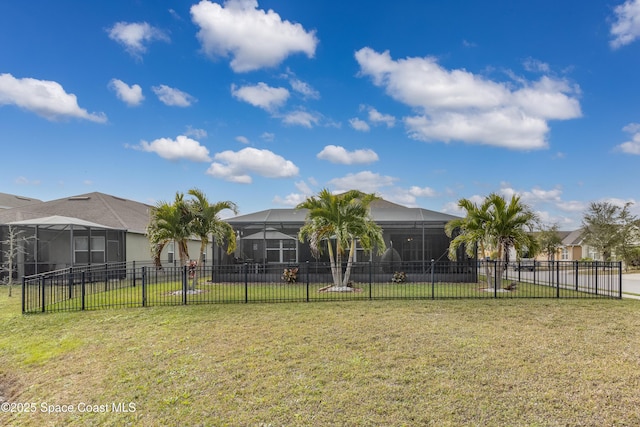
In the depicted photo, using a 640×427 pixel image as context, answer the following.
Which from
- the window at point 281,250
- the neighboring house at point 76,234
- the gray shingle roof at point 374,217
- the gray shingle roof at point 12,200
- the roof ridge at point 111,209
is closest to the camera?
the gray shingle roof at point 374,217

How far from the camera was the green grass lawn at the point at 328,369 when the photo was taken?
3.91 meters

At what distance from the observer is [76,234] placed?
62.6 ft

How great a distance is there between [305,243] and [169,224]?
6457 mm

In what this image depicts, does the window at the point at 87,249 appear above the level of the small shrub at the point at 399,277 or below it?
above

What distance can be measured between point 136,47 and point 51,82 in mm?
4047

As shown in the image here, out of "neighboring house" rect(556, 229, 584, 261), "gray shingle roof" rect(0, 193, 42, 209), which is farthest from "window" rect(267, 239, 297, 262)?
"neighboring house" rect(556, 229, 584, 261)

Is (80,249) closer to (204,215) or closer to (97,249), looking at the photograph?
(97,249)

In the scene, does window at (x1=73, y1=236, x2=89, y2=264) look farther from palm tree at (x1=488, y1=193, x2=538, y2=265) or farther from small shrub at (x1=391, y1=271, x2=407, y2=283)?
palm tree at (x1=488, y1=193, x2=538, y2=265)

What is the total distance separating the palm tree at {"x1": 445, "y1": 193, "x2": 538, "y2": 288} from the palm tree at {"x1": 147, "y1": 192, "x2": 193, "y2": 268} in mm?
9285

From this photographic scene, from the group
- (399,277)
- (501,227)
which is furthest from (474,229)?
(399,277)

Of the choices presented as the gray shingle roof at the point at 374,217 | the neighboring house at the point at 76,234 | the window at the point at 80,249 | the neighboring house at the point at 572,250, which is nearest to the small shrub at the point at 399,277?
the gray shingle roof at the point at 374,217

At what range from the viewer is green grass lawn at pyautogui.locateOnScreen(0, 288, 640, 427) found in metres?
3.91

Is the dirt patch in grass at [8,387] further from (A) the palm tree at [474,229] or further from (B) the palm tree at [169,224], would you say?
(A) the palm tree at [474,229]

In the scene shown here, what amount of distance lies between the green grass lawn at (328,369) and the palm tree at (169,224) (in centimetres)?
484
